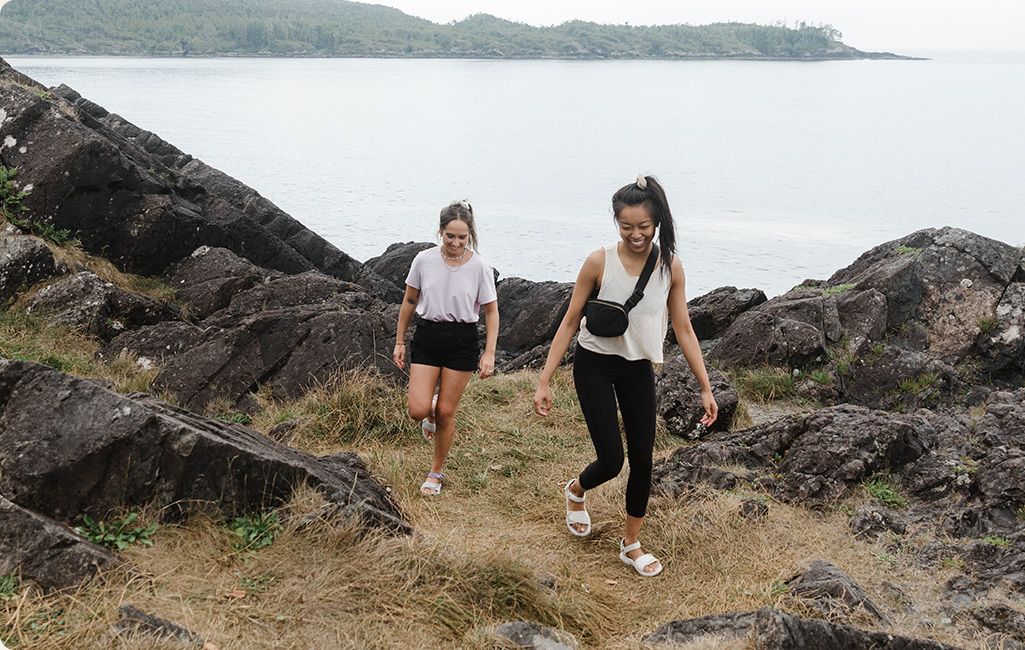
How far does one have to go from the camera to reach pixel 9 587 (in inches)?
163

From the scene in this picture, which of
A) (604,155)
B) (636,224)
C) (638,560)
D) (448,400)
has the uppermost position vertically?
(636,224)

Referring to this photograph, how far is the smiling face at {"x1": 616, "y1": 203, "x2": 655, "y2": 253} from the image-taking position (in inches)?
197

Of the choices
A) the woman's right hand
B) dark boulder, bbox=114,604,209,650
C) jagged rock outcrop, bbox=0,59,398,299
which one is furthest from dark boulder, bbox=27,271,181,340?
dark boulder, bbox=114,604,209,650

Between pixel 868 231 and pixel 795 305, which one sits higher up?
pixel 795 305

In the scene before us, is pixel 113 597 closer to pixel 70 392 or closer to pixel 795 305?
pixel 70 392

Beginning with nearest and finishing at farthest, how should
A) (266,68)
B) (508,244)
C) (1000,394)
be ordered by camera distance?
Result: (1000,394) → (508,244) → (266,68)

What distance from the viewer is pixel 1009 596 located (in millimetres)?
4969

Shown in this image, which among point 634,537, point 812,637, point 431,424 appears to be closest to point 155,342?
point 431,424

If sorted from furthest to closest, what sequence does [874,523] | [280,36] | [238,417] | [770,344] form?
1. [280,36]
2. [770,344]
3. [238,417]
4. [874,523]

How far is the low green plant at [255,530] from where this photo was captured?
4941mm

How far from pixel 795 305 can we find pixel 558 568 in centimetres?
675

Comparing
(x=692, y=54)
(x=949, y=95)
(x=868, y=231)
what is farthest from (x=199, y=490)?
(x=692, y=54)

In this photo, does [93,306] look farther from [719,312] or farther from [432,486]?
[719,312]

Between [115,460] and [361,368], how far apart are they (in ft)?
12.9
